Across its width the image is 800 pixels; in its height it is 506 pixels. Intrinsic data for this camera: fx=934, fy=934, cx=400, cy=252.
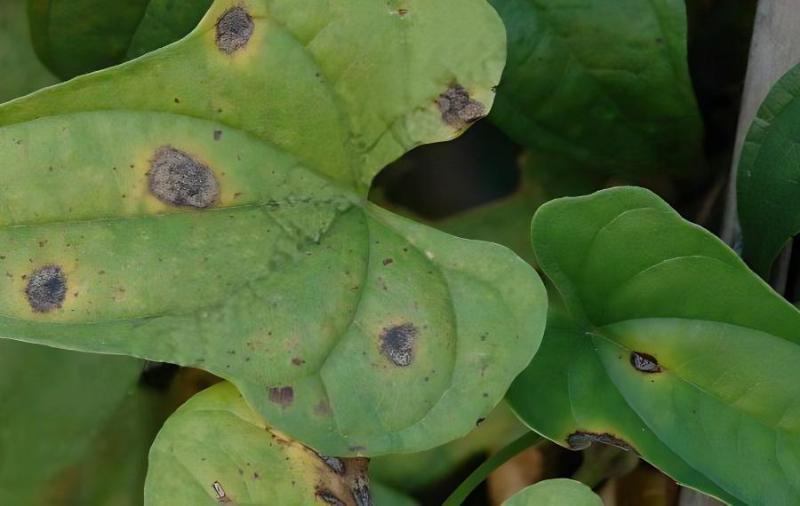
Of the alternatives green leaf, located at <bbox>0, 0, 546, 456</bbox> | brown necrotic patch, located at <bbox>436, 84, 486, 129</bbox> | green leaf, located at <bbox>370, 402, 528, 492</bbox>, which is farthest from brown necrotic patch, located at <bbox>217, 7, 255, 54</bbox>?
green leaf, located at <bbox>370, 402, 528, 492</bbox>

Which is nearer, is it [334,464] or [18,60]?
[334,464]

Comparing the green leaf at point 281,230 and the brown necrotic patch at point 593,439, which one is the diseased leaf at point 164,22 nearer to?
the green leaf at point 281,230

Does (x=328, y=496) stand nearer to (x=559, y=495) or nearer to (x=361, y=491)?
(x=361, y=491)

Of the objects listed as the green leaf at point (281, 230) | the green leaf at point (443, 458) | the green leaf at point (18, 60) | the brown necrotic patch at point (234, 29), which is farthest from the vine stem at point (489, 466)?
the green leaf at point (18, 60)

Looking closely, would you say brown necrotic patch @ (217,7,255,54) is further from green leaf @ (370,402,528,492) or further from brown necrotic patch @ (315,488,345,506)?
green leaf @ (370,402,528,492)

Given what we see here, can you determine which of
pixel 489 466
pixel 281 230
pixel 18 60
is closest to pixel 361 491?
pixel 489 466

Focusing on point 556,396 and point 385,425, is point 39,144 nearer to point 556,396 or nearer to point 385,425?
point 385,425
